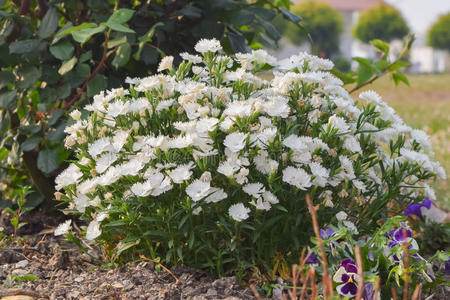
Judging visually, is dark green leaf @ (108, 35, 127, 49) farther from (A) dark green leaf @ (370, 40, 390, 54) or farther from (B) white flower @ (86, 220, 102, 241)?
(A) dark green leaf @ (370, 40, 390, 54)

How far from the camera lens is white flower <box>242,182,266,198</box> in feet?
5.78

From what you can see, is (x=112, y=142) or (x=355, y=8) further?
(x=355, y=8)

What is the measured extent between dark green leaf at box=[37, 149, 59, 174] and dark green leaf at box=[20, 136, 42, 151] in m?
0.06

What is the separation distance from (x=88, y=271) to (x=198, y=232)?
1.67ft

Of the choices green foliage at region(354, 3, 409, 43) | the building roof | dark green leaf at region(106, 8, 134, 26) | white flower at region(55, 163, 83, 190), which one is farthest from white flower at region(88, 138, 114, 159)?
the building roof

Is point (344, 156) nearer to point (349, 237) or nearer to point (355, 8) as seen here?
point (349, 237)

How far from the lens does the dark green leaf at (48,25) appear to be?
98.3 inches

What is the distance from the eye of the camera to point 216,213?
1.92 m

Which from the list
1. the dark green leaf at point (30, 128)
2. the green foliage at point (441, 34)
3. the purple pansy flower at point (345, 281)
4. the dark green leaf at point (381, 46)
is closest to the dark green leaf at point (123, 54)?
the dark green leaf at point (30, 128)

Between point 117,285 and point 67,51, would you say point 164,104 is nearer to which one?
point 117,285

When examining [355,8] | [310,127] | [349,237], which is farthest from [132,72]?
[355,8]

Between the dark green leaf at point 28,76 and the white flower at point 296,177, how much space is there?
137cm

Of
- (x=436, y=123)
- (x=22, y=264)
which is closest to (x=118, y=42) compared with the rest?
(x=22, y=264)

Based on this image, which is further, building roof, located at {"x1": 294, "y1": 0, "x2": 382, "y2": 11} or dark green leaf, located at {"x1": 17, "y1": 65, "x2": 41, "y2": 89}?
building roof, located at {"x1": 294, "y1": 0, "x2": 382, "y2": 11}
